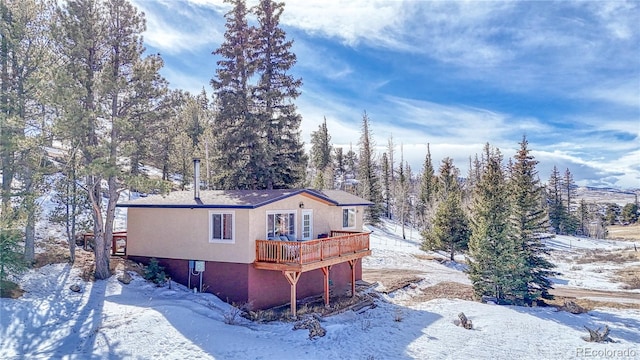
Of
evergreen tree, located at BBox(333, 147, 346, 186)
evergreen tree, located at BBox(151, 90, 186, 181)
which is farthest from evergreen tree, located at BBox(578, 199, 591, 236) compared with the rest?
evergreen tree, located at BBox(151, 90, 186, 181)

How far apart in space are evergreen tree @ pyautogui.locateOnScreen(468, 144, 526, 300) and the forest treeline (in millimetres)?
58

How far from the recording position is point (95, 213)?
51.5 ft

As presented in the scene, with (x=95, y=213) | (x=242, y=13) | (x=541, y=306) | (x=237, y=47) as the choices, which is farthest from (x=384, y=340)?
(x=242, y=13)

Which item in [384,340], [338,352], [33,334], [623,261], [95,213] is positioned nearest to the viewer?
[33,334]

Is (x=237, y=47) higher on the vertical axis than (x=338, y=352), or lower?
higher

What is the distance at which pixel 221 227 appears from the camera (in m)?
15.4

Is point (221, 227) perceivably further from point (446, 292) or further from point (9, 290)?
point (446, 292)

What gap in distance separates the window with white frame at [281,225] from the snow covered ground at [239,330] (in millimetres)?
3246

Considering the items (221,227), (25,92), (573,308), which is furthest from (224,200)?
(573,308)

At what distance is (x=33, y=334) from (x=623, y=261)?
43831 millimetres

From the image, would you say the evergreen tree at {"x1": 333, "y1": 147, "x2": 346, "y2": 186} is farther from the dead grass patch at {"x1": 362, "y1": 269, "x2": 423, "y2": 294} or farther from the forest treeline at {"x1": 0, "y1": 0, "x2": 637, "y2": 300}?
the dead grass patch at {"x1": 362, "y1": 269, "x2": 423, "y2": 294}

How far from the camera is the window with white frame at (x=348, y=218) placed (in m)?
21.7

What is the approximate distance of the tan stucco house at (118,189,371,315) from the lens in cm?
1479

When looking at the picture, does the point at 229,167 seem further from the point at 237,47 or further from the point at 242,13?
the point at 242,13
